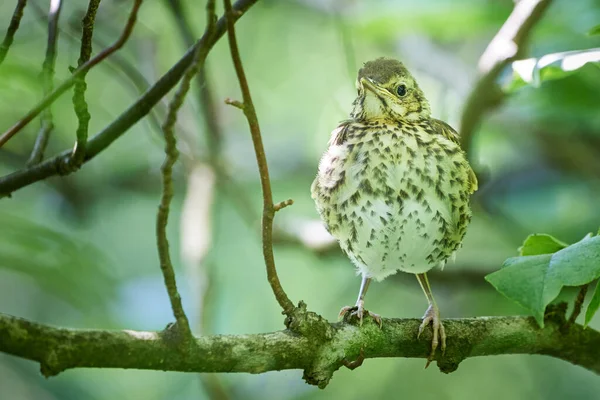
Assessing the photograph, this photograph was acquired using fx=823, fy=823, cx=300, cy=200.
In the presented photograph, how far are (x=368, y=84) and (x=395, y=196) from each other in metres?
0.52

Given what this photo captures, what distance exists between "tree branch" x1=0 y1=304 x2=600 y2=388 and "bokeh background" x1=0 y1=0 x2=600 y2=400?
1.20 m

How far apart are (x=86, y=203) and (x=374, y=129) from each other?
2.71 m

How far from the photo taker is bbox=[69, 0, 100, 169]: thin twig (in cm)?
188

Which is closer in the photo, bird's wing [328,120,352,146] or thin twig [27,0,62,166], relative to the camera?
thin twig [27,0,62,166]

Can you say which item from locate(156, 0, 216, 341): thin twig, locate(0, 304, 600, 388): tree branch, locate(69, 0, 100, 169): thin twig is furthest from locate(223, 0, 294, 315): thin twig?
locate(69, 0, 100, 169): thin twig

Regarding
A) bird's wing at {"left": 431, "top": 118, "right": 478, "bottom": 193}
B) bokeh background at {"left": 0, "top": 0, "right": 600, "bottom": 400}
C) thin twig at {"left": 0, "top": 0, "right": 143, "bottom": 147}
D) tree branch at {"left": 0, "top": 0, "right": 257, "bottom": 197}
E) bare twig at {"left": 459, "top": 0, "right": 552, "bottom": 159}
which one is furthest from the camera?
bokeh background at {"left": 0, "top": 0, "right": 600, "bottom": 400}

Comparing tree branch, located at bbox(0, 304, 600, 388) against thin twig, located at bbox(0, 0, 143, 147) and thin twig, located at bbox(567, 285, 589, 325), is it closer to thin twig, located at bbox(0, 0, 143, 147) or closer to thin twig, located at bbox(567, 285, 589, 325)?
thin twig, located at bbox(567, 285, 589, 325)

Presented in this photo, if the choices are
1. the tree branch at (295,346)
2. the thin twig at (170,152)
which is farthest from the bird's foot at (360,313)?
the thin twig at (170,152)

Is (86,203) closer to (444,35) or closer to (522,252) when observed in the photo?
(444,35)

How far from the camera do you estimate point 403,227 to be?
300 centimetres

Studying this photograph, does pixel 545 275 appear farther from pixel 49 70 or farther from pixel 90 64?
pixel 49 70

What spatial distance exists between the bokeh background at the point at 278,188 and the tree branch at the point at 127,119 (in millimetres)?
898

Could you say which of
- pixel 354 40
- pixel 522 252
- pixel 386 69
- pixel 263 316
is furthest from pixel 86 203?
pixel 522 252

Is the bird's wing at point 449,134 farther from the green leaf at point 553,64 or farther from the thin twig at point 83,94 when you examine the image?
the thin twig at point 83,94
